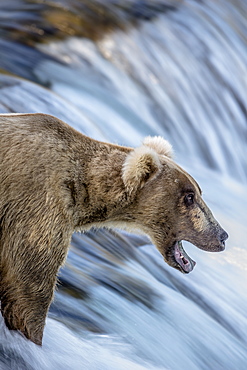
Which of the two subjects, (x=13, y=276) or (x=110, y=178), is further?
(x=110, y=178)

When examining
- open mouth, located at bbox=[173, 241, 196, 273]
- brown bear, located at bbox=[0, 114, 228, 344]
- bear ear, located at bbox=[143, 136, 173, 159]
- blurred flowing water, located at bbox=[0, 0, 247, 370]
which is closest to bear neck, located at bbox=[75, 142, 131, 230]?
brown bear, located at bbox=[0, 114, 228, 344]

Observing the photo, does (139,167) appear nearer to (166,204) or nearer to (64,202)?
(166,204)

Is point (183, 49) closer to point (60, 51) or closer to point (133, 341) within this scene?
point (60, 51)

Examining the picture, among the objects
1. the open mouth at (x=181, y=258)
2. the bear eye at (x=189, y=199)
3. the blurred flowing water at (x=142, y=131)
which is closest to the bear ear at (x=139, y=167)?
the bear eye at (x=189, y=199)

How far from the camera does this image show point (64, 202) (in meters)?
3.81

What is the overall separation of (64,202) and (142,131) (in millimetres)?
4945

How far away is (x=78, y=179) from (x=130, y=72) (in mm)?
5915

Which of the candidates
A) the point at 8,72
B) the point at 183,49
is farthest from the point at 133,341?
the point at 183,49

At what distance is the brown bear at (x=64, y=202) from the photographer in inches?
147

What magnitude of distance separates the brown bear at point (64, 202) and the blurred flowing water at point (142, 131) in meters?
0.41

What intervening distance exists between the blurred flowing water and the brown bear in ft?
1.33

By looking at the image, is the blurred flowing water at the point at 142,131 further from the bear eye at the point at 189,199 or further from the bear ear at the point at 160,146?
the bear ear at the point at 160,146

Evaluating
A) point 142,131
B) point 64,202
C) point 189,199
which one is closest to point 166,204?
point 189,199

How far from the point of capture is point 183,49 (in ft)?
35.4
